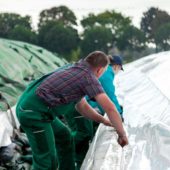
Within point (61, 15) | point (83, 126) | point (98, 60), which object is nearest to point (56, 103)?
point (98, 60)

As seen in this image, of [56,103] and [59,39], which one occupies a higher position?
[56,103]

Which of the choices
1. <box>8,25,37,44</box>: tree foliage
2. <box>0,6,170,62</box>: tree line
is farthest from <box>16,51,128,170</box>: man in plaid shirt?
<box>8,25,37,44</box>: tree foliage

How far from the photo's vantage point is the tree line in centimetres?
4472

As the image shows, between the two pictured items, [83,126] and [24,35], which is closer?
[83,126]

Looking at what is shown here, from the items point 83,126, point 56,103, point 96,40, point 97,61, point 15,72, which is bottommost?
point 96,40

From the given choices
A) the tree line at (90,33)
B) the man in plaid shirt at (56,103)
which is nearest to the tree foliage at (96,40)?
the tree line at (90,33)

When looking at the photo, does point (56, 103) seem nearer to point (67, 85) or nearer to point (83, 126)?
point (67, 85)

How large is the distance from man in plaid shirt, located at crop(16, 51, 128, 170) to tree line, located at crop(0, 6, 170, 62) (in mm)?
35292

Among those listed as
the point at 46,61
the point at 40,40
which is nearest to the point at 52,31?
the point at 40,40

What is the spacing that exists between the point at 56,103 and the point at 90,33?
44158 mm

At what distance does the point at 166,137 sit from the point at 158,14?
2250 inches

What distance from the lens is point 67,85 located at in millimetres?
3598

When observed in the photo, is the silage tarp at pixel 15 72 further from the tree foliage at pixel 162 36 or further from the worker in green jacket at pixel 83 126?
the tree foliage at pixel 162 36

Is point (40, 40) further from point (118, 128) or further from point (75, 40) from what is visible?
point (118, 128)
